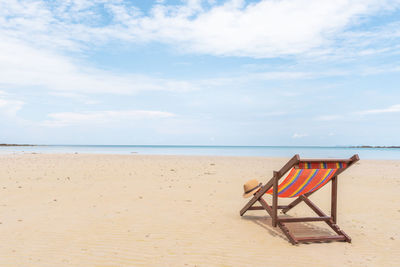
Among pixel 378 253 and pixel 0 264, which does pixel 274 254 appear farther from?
pixel 0 264

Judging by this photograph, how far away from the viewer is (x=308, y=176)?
505 cm

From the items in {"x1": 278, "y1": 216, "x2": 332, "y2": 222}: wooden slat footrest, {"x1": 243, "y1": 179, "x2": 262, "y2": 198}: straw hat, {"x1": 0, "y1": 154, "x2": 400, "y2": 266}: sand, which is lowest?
{"x1": 0, "y1": 154, "x2": 400, "y2": 266}: sand

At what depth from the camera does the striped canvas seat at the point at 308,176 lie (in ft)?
15.3

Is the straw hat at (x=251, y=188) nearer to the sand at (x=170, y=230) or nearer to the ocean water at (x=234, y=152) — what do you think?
the sand at (x=170, y=230)

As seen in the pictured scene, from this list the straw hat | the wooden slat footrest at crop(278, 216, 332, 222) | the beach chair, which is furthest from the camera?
the straw hat

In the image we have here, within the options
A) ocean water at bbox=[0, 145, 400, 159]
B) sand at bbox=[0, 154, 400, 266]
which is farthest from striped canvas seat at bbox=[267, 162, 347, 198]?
ocean water at bbox=[0, 145, 400, 159]

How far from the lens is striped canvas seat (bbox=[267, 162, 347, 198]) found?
15.3 ft

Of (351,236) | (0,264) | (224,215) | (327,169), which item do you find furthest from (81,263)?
(351,236)

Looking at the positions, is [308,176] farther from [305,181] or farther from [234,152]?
[234,152]

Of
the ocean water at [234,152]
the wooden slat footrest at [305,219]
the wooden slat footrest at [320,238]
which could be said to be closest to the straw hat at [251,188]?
the wooden slat footrest at [305,219]

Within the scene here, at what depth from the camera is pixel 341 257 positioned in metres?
4.29

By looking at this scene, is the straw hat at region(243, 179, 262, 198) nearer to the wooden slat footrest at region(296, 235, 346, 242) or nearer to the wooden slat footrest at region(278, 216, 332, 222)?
the wooden slat footrest at region(278, 216, 332, 222)

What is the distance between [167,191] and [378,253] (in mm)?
5938

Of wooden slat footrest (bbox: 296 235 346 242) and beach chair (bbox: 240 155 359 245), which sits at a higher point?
beach chair (bbox: 240 155 359 245)
